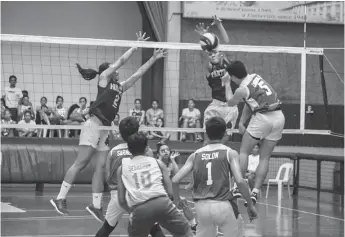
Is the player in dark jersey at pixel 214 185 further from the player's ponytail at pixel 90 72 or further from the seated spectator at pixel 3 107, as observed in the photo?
the seated spectator at pixel 3 107

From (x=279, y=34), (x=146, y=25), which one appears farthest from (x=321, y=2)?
(x=146, y=25)

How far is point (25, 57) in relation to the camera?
25875 mm

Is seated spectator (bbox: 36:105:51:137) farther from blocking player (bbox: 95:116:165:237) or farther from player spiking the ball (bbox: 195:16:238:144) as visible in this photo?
blocking player (bbox: 95:116:165:237)

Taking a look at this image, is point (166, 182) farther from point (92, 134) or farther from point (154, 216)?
point (92, 134)

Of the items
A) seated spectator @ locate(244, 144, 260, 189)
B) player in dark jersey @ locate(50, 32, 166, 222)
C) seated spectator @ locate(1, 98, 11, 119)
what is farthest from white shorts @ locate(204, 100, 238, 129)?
seated spectator @ locate(1, 98, 11, 119)

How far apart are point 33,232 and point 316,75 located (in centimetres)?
1545

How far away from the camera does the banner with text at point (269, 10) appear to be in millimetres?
25688

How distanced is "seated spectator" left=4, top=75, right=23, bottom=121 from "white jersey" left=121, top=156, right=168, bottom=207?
12.9m

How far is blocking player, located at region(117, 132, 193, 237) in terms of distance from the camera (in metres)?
8.17

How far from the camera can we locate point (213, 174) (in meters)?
8.49

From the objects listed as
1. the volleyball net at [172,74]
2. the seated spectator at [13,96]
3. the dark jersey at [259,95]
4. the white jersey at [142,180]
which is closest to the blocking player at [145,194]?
the white jersey at [142,180]

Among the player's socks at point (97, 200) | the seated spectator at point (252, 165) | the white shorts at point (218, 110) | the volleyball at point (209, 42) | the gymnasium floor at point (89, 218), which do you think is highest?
the volleyball at point (209, 42)

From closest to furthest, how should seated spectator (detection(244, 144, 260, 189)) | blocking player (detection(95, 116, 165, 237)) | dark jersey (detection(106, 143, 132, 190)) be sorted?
blocking player (detection(95, 116, 165, 237)) < dark jersey (detection(106, 143, 132, 190)) < seated spectator (detection(244, 144, 260, 189))

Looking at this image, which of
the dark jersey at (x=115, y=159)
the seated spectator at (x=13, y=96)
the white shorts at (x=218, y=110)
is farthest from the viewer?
the seated spectator at (x=13, y=96)
